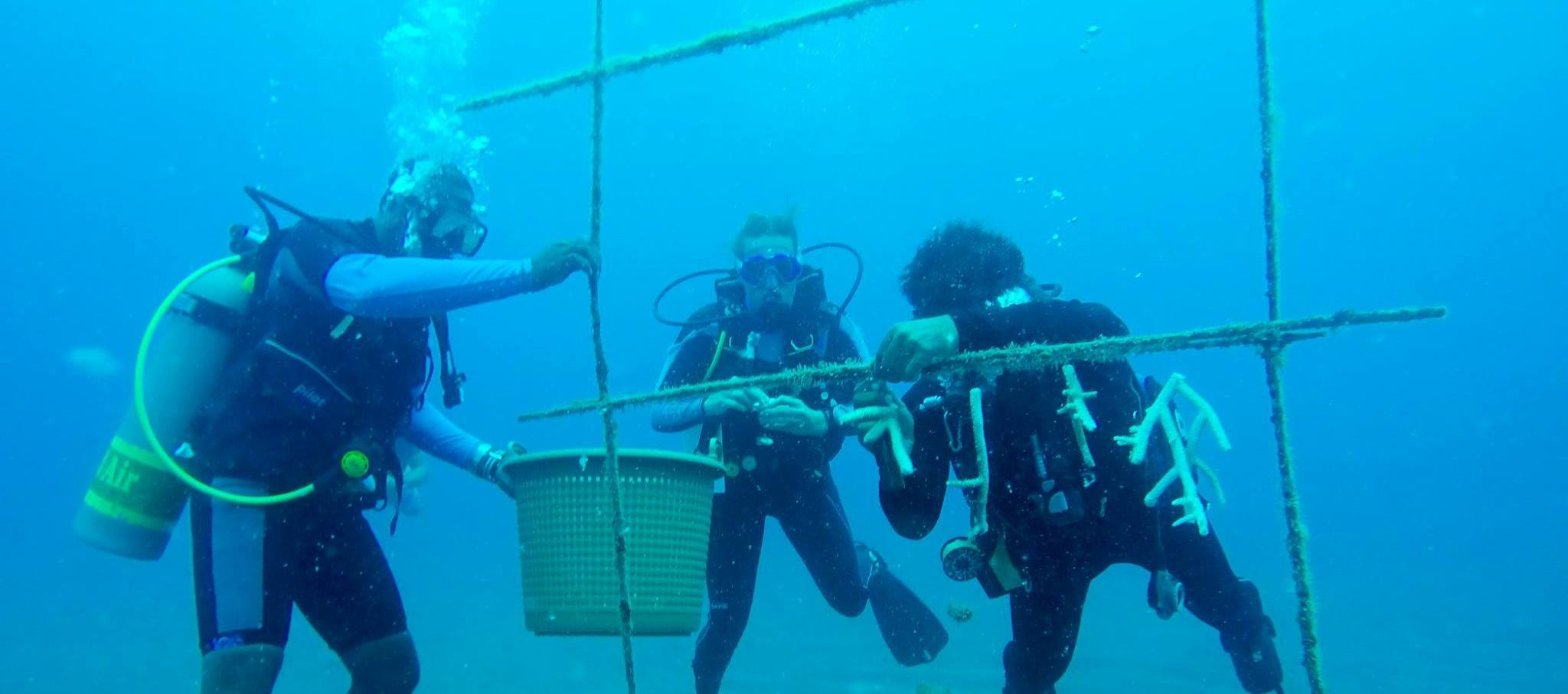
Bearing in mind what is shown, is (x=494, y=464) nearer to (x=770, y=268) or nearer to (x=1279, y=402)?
(x=770, y=268)

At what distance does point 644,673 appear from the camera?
32.9 feet

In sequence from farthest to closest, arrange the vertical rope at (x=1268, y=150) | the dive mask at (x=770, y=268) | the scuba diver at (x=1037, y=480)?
the dive mask at (x=770, y=268) < the scuba diver at (x=1037, y=480) < the vertical rope at (x=1268, y=150)

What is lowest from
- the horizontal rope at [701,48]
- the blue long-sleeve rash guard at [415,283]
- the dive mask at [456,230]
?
the blue long-sleeve rash guard at [415,283]

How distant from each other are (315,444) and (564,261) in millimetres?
1514

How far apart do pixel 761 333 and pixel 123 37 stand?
93.3 meters

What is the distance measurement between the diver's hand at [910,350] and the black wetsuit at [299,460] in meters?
2.36

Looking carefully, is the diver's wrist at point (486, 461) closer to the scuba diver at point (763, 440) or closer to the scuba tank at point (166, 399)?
the scuba diver at point (763, 440)

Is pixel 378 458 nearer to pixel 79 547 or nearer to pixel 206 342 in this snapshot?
pixel 206 342

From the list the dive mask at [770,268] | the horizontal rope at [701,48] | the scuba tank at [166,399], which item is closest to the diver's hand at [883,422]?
the horizontal rope at [701,48]

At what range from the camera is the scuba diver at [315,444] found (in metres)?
3.14

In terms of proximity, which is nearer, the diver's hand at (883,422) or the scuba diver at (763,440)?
the diver's hand at (883,422)

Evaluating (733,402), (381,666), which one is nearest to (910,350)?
(733,402)

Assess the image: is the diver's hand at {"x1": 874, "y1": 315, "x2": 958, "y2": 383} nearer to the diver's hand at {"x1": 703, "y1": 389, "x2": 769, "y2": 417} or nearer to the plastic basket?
the plastic basket

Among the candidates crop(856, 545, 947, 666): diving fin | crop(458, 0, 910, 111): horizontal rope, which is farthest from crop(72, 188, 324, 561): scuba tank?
crop(856, 545, 947, 666): diving fin
